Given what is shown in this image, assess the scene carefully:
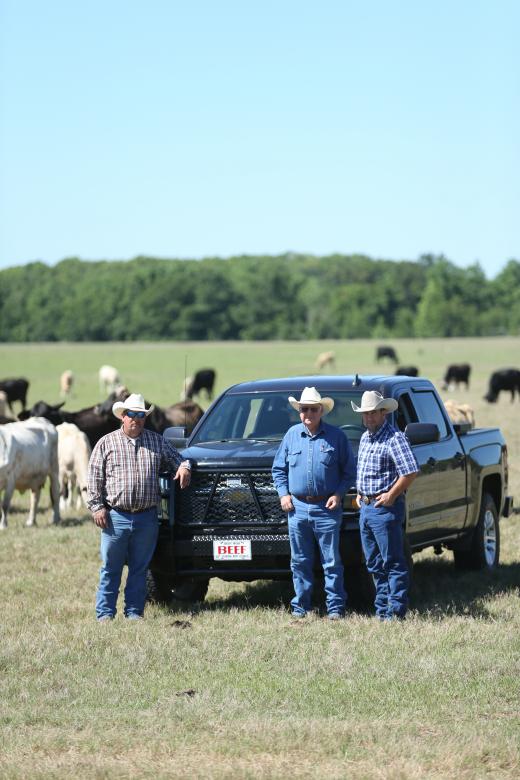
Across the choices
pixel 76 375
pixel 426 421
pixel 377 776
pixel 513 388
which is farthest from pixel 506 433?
pixel 76 375

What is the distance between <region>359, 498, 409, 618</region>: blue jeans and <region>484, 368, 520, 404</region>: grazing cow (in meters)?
39.5

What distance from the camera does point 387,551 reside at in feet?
33.3

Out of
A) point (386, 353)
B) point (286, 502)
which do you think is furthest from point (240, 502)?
point (386, 353)

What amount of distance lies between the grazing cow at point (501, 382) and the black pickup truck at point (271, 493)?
36.6 meters

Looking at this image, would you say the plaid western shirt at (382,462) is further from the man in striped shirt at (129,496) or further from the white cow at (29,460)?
the white cow at (29,460)

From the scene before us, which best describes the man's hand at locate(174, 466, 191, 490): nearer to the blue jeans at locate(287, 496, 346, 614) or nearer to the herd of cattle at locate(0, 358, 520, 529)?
the blue jeans at locate(287, 496, 346, 614)

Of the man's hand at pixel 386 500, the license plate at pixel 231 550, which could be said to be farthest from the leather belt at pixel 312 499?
the license plate at pixel 231 550

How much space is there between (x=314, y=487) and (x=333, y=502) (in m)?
0.19

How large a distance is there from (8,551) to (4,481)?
2.17 metres

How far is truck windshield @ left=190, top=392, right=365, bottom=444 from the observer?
11.6 metres

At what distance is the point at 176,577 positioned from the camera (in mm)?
11125

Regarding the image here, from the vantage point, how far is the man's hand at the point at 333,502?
1012 cm

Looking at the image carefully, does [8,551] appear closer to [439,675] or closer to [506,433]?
[439,675]

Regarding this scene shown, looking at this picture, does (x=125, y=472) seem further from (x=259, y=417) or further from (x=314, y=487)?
(x=259, y=417)
